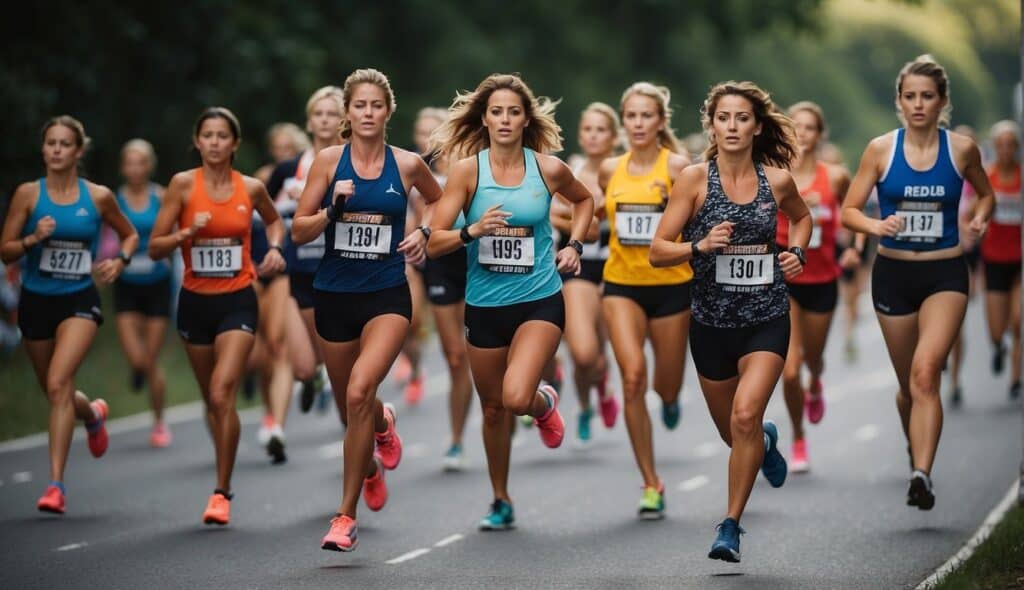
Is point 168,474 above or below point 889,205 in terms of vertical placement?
below

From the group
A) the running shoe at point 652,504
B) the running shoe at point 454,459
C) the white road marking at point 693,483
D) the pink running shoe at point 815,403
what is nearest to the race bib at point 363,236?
the running shoe at point 652,504

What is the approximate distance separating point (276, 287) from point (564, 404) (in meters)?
4.91

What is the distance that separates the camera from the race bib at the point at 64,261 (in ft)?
38.7

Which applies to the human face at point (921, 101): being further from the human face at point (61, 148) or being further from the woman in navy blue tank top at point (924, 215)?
the human face at point (61, 148)

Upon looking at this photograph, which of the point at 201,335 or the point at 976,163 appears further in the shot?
the point at 201,335

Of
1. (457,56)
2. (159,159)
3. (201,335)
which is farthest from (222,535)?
→ (457,56)

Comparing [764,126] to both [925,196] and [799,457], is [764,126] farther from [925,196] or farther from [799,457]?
[799,457]

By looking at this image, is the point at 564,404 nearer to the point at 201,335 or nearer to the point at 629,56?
the point at 201,335

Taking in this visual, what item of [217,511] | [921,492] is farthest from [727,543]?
[217,511]

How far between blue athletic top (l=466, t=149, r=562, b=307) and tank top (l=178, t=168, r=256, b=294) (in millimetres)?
1870

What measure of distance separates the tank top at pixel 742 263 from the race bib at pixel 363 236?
1.59 m

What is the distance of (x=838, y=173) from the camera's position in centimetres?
1359

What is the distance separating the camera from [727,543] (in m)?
8.98

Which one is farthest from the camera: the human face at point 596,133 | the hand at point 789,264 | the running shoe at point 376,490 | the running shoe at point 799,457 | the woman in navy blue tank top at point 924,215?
the running shoe at point 799,457
